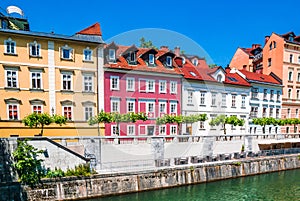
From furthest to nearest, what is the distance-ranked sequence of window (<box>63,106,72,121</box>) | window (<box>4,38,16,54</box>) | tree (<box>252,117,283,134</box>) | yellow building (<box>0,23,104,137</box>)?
tree (<box>252,117,283,134</box>) < window (<box>63,106,72,121</box>) < yellow building (<box>0,23,104,137</box>) < window (<box>4,38,16,54</box>)

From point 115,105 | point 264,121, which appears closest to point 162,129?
point 115,105

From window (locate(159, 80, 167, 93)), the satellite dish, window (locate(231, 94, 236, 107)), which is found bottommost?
window (locate(231, 94, 236, 107))

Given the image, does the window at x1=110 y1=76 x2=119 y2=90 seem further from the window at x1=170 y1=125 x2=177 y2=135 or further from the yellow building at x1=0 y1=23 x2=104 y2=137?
the window at x1=170 y1=125 x2=177 y2=135

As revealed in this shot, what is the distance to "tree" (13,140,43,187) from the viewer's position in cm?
1114

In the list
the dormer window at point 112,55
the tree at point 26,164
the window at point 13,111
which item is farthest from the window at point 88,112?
the tree at point 26,164

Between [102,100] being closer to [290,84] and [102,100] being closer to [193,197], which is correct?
[193,197]

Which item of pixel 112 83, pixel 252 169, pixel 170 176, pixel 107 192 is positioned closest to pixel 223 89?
pixel 252 169

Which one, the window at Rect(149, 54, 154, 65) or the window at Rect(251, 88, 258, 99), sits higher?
the window at Rect(149, 54, 154, 65)

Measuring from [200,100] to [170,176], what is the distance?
12.4m

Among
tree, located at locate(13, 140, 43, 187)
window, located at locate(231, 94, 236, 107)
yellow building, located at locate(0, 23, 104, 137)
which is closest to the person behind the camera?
tree, located at locate(13, 140, 43, 187)

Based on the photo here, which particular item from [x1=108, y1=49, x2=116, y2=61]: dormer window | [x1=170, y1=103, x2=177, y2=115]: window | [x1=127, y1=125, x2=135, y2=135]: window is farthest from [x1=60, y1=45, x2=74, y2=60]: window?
[x1=170, y1=103, x2=177, y2=115]: window

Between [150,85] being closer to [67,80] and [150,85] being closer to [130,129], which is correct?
[130,129]

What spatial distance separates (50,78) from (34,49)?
2660 mm

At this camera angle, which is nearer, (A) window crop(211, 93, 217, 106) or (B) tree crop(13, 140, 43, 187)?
(B) tree crop(13, 140, 43, 187)
